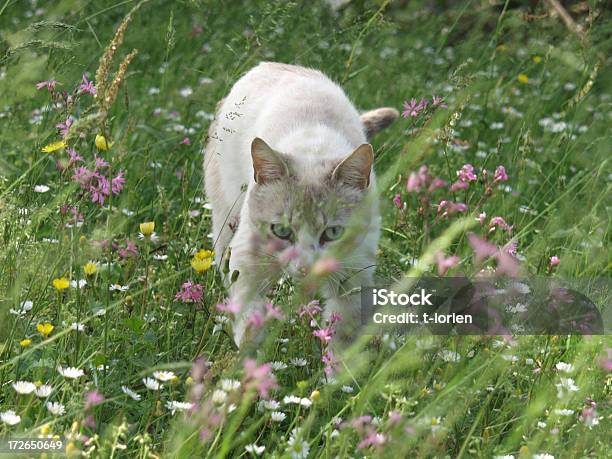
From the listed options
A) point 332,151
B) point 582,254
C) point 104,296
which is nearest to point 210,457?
point 104,296

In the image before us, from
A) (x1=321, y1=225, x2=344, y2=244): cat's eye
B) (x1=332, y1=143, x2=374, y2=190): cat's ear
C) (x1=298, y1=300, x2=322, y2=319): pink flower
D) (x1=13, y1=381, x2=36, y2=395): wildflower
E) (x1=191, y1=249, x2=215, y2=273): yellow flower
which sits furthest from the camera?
(x1=321, y1=225, x2=344, y2=244): cat's eye

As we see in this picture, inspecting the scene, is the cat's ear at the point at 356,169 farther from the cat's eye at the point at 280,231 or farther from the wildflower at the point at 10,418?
the wildflower at the point at 10,418

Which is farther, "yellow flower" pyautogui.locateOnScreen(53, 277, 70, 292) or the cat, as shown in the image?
the cat

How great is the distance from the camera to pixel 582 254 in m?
3.35

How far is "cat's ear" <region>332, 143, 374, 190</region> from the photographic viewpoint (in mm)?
2881

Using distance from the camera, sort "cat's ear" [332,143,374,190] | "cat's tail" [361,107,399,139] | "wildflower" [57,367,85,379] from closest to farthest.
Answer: "wildflower" [57,367,85,379] < "cat's ear" [332,143,374,190] < "cat's tail" [361,107,399,139]

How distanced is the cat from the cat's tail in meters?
0.14

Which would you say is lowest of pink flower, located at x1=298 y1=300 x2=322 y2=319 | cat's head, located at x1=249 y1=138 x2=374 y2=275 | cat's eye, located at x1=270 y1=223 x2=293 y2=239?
cat's eye, located at x1=270 y1=223 x2=293 y2=239

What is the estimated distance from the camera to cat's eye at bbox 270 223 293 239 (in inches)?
117

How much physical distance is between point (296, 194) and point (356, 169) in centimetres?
21

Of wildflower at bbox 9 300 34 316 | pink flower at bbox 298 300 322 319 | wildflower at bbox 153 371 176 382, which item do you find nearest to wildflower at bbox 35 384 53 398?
wildflower at bbox 153 371 176 382

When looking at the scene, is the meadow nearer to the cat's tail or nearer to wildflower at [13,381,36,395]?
wildflower at [13,381,36,395]

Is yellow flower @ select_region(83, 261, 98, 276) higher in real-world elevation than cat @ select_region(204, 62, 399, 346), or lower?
higher

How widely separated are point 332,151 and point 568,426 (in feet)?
4.52
